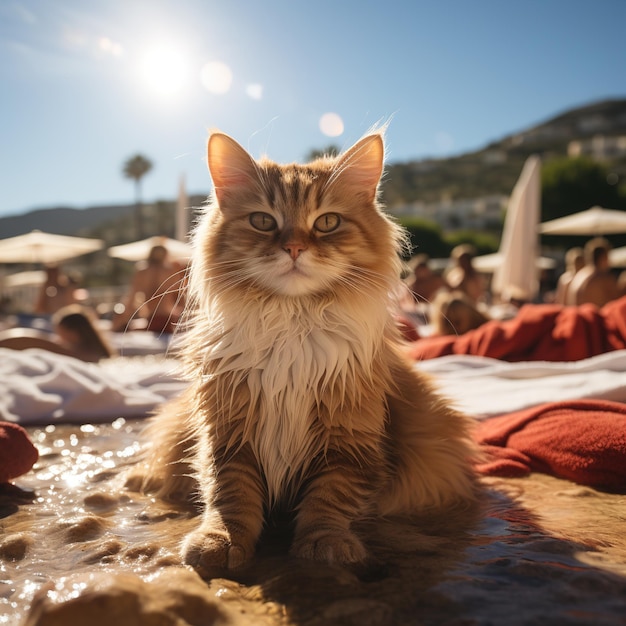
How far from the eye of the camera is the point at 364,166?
2.03 meters

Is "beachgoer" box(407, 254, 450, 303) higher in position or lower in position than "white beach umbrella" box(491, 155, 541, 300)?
lower

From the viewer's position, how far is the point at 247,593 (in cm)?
118

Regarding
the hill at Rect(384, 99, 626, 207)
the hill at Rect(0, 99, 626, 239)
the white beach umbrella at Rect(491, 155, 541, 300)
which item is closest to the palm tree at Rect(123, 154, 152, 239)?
the hill at Rect(0, 99, 626, 239)

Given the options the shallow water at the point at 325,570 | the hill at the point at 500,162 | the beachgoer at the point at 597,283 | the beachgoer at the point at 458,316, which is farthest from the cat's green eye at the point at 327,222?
the hill at the point at 500,162

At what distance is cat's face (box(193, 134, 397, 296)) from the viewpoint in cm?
179

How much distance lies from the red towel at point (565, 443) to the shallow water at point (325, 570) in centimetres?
11

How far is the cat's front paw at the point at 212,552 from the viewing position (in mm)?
1302

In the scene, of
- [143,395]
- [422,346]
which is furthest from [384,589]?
[422,346]

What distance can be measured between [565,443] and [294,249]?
1.30 m

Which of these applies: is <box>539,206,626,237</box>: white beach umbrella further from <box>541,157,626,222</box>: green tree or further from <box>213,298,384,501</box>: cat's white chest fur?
<box>541,157,626,222</box>: green tree

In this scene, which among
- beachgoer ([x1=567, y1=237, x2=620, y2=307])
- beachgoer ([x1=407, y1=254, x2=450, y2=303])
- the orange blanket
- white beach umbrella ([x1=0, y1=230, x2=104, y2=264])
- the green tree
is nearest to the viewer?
the orange blanket

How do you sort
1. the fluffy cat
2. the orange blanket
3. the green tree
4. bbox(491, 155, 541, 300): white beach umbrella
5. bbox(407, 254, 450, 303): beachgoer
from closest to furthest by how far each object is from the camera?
the fluffy cat → the orange blanket → bbox(407, 254, 450, 303): beachgoer → bbox(491, 155, 541, 300): white beach umbrella → the green tree

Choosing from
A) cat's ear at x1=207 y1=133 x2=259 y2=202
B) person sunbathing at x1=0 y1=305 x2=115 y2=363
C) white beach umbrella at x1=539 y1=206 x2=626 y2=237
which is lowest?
person sunbathing at x1=0 y1=305 x2=115 y2=363

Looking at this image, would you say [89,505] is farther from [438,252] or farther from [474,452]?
[438,252]
